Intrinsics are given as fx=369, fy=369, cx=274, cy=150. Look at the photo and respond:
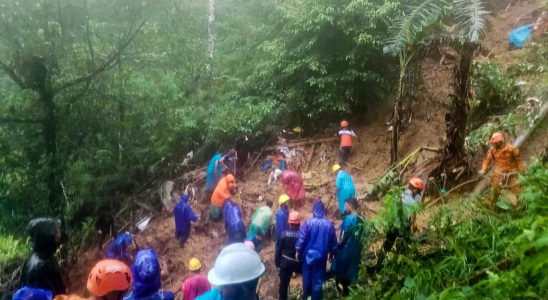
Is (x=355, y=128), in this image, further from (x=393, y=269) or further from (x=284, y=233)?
(x=393, y=269)

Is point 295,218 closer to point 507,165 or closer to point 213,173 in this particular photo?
point 507,165

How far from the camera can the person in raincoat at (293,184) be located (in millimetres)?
8414

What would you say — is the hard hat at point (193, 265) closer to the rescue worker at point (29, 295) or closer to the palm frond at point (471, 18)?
the rescue worker at point (29, 295)

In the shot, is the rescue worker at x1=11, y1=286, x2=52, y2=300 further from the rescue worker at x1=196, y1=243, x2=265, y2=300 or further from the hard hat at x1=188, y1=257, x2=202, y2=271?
the hard hat at x1=188, y1=257, x2=202, y2=271

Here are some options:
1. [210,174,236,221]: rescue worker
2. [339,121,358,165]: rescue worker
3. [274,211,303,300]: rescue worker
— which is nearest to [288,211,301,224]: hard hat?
[274,211,303,300]: rescue worker

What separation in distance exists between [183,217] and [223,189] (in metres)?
1.01

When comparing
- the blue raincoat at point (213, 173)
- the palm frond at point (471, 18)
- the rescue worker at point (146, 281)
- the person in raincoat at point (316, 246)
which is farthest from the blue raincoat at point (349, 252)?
the blue raincoat at point (213, 173)

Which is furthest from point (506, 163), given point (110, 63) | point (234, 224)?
point (110, 63)

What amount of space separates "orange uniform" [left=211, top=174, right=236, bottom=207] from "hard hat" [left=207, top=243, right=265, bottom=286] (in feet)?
17.3

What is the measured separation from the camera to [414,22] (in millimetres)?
7570

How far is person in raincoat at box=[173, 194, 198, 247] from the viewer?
7664 millimetres

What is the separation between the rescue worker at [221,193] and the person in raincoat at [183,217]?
562mm

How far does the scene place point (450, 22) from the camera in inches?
476

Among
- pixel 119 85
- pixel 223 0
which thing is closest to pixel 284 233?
pixel 119 85
